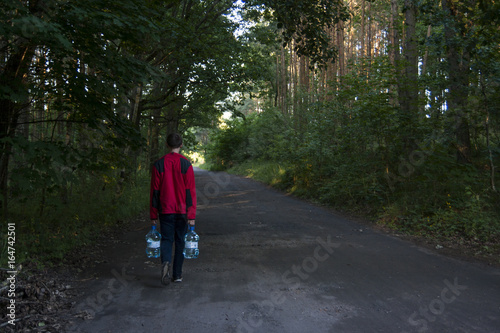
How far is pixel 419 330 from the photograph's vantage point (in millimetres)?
3490

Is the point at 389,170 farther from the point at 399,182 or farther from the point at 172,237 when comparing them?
the point at 172,237

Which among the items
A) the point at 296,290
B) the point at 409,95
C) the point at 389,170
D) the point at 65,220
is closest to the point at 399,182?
the point at 389,170

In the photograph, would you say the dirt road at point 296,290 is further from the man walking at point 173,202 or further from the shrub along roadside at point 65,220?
the shrub along roadside at point 65,220

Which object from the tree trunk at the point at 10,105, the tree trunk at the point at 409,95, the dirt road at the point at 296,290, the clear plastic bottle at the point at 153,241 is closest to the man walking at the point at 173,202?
the clear plastic bottle at the point at 153,241

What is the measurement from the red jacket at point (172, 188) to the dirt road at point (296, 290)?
1.02 m

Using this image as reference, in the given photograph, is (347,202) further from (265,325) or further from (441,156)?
(265,325)

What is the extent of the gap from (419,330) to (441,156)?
7236 mm

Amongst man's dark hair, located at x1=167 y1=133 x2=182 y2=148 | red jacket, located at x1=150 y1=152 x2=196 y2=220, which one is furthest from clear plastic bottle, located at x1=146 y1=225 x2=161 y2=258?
man's dark hair, located at x1=167 y1=133 x2=182 y2=148

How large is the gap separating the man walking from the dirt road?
47 cm

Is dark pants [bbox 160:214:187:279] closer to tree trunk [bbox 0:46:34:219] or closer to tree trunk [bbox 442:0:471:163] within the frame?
tree trunk [bbox 0:46:34:219]

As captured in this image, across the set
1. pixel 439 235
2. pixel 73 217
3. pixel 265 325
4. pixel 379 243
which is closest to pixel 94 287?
pixel 265 325

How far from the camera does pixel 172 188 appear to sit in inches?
194

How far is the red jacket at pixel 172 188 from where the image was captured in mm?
4887

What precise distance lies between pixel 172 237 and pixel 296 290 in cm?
183
